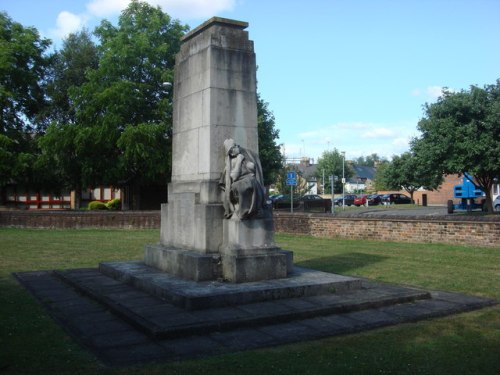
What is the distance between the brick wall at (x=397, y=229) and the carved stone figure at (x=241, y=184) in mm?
9578

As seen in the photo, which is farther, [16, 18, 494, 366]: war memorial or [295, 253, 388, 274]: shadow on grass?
[295, 253, 388, 274]: shadow on grass

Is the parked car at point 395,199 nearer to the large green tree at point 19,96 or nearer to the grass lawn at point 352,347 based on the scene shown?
the large green tree at point 19,96

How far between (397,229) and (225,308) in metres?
11.9

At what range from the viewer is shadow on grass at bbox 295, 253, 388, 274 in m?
11.1

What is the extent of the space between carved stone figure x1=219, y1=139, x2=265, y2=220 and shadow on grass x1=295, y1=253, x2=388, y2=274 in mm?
3409

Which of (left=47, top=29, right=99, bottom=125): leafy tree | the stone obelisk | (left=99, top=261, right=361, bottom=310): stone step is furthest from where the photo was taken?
(left=47, top=29, right=99, bottom=125): leafy tree

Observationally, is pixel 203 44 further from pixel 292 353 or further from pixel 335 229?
pixel 335 229

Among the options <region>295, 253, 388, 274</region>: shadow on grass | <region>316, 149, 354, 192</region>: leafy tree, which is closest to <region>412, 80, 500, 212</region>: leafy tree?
<region>295, 253, 388, 274</region>: shadow on grass

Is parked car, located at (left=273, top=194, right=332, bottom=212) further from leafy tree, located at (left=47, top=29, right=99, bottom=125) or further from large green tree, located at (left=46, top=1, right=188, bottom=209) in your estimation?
leafy tree, located at (left=47, top=29, right=99, bottom=125)

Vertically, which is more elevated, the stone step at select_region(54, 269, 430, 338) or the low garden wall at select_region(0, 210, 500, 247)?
the low garden wall at select_region(0, 210, 500, 247)

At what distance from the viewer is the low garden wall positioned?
15.3 meters

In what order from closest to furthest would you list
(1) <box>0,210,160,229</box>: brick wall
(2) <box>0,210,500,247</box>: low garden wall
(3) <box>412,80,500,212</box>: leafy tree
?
(2) <box>0,210,500,247</box>: low garden wall < (1) <box>0,210,160,229</box>: brick wall < (3) <box>412,80,500,212</box>: leafy tree

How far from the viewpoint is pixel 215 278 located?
805 cm

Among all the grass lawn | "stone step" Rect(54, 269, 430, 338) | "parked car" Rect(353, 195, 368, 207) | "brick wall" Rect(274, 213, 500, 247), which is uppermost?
"parked car" Rect(353, 195, 368, 207)
